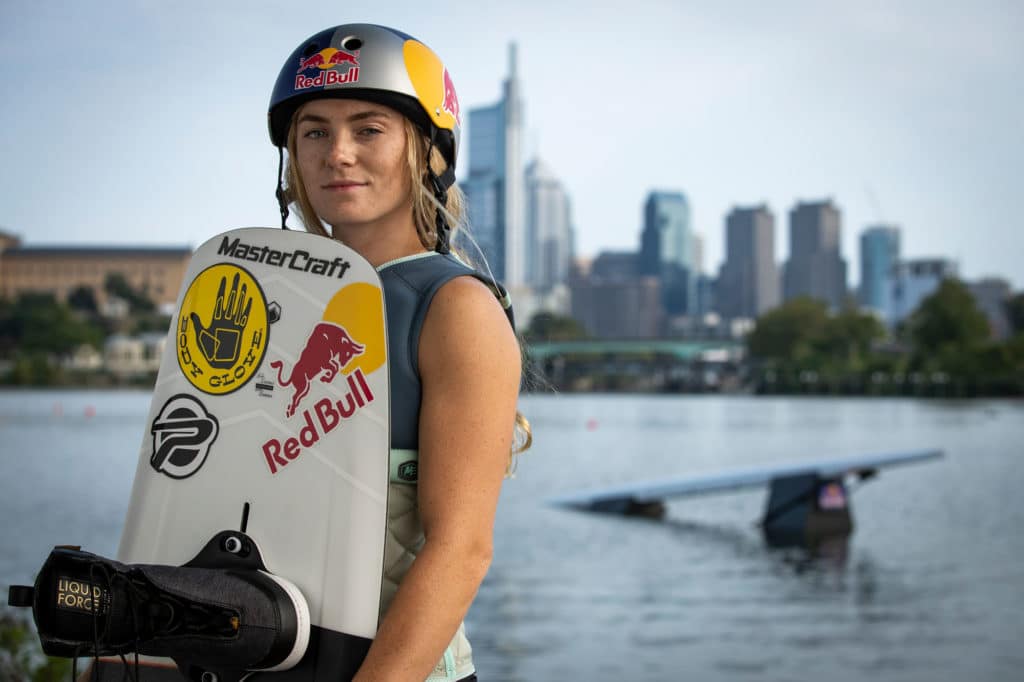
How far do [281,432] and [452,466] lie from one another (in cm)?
26

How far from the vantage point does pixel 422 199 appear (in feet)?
6.10

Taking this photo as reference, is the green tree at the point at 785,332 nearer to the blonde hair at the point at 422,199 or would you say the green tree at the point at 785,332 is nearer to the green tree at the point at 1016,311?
the green tree at the point at 1016,311

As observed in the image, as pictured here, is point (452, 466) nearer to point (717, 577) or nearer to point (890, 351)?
point (717, 577)

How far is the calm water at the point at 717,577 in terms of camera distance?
42.0 feet

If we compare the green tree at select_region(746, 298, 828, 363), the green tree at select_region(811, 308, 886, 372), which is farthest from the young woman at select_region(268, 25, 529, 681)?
the green tree at select_region(746, 298, 828, 363)

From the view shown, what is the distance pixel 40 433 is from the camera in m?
62.8

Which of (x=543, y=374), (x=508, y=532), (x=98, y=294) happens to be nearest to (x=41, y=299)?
(x=98, y=294)

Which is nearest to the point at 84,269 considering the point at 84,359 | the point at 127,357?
the point at 84,359

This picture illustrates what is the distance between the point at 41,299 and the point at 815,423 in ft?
365

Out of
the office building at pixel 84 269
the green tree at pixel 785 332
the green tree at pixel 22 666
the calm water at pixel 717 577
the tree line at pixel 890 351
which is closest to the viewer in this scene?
the green tree at pixel 22 666

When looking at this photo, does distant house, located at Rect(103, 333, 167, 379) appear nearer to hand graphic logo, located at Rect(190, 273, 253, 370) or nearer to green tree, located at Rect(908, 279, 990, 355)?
green tree, located at Rect(908, 279, 990, 355)

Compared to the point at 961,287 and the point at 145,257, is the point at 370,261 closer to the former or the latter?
Result: the point at 961,287

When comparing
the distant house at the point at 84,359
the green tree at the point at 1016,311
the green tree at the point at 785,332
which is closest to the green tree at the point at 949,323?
the green tree at the point at 785,332

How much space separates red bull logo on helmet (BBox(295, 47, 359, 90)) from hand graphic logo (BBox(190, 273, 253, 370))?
0.31 metres
